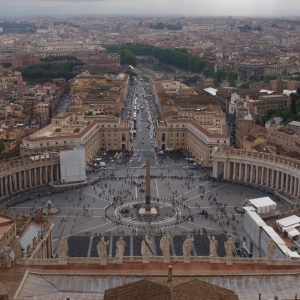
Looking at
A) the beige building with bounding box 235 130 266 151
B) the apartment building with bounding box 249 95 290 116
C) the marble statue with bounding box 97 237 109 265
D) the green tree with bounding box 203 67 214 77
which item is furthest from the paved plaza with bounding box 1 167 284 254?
the green tree with bounding box 203 67 214 77

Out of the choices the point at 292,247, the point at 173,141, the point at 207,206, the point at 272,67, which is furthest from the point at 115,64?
the point at 292,247

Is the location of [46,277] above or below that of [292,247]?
above

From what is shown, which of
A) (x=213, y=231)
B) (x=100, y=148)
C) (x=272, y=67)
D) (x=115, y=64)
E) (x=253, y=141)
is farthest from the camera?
(x=115, y=64)

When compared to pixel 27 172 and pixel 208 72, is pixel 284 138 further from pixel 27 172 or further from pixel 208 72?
pixel 208 72

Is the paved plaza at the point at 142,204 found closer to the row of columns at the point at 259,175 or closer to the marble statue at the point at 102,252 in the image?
the row of columns at the point at 259,175

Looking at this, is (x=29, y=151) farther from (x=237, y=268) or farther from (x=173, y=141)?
(x=237, y=268)

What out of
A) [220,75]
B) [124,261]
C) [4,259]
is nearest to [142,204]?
[124,261]

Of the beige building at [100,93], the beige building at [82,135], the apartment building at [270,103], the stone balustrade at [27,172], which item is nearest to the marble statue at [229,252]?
the stone balustrade at [27,172]
